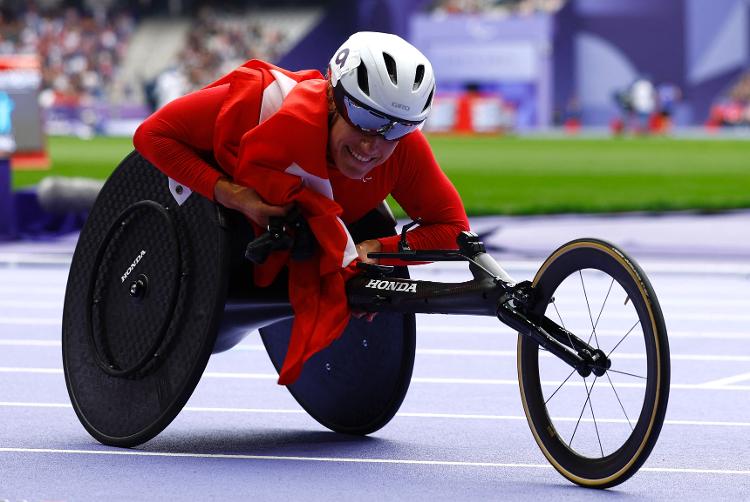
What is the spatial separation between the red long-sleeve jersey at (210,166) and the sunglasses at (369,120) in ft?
0.90

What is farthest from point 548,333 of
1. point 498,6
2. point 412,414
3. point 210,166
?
point 498,6

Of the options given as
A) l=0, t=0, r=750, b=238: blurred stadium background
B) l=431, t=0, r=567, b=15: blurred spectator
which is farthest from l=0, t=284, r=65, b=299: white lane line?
l=431, t=0, r=567, b=15: blurred spectator

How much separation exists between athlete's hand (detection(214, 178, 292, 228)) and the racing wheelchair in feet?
0.16

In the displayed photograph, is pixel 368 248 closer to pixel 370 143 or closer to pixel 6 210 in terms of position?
pixel 370 143

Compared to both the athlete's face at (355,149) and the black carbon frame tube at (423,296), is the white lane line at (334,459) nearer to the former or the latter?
the black carbon frame tube at (423,296)

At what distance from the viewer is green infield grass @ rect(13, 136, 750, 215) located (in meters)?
20.4

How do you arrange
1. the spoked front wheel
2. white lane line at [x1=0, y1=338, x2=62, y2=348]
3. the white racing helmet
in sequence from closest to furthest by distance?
the spoked front wheel, the white racing helmet, white lane line at [x1=0, y1=338, x2=62, y2=348]

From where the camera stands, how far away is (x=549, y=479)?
4.76 meters

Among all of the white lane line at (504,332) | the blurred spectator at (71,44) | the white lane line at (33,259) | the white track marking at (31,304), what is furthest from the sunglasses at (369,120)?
the blurred spectator at (71,44)

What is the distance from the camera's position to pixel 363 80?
466cm

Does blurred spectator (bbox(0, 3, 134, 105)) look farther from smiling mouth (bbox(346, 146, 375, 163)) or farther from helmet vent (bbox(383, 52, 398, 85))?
helmet vent (bbox(383, 52, 398, 85))

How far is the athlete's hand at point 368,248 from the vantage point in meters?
5.11

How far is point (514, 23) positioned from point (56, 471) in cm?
5282

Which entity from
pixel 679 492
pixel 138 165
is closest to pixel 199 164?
pixel 138 165
